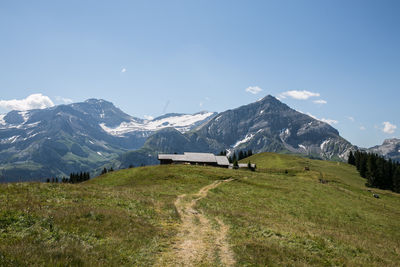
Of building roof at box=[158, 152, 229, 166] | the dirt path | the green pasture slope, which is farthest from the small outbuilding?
the dirt path

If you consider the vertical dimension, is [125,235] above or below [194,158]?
below

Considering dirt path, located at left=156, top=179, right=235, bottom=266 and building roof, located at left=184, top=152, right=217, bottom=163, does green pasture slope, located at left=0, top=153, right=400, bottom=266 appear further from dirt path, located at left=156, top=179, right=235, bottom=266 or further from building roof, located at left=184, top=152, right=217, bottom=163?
building roof, located at left=184, top=152, right=217, bottom=163

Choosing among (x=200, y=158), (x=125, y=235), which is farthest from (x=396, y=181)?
(x=125, y=235)

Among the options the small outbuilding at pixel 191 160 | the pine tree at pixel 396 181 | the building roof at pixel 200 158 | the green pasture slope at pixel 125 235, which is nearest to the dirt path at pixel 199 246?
the green pasture slope at pixel 125 235

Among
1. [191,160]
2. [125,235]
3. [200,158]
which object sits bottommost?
[125,235]

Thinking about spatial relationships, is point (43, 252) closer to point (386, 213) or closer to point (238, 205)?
point (238, 205)

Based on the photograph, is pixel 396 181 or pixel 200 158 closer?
pixel 200 158

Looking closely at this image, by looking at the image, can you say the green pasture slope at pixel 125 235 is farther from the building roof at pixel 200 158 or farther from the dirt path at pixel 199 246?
the building roof at pixel 200 158

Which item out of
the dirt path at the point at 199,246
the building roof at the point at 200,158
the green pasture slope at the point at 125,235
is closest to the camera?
the green pasture slope at the point at 125,235

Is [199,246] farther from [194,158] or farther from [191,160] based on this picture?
[194,158]

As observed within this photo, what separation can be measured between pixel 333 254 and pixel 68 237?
1827cm

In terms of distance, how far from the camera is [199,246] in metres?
16.3

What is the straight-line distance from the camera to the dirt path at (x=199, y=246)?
44.6ft

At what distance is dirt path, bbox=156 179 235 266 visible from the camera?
44.6 ft
